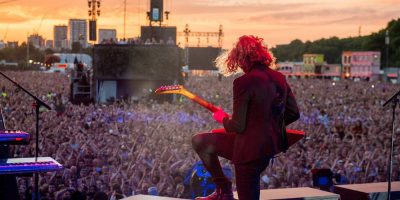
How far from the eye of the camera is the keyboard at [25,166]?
5.10 m

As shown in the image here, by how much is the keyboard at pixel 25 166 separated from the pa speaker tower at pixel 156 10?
114ft

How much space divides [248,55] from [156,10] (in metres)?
36.4

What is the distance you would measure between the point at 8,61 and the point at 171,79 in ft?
400

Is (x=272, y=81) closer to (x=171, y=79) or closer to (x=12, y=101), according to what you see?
(x=12, y=101)

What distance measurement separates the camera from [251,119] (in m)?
4.20

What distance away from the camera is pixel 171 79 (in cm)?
2803

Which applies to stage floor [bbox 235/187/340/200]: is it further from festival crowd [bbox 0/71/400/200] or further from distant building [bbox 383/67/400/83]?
distant building [bbox 383/67/400/83]

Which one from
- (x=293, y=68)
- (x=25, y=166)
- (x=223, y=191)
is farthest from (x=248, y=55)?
(x=293, y=68)

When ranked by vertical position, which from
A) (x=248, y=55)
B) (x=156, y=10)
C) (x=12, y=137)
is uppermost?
(x=156, y=10)

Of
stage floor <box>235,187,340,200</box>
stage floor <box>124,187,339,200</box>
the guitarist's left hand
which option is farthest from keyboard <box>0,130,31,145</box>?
stage floor <box>235,187,340,200</box>

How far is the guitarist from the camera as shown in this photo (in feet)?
13.7

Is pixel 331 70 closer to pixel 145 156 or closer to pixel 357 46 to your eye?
pixel 357 46

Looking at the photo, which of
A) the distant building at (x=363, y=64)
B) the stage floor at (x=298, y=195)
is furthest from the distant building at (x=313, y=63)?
the stage floor at (x=298, y=195)

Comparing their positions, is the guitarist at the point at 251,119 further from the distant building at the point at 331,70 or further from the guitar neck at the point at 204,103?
the distant building at the point at 331,70
